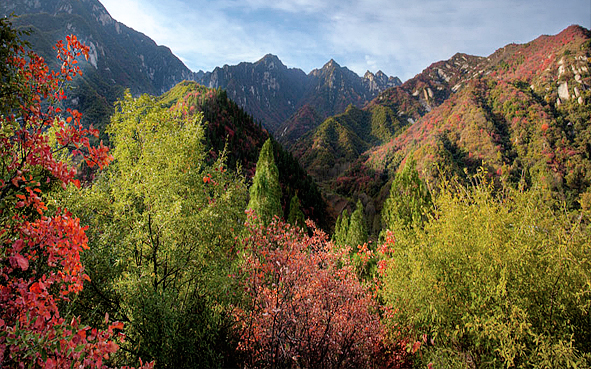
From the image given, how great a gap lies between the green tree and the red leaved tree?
906 mm

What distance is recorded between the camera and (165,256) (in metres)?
7.73

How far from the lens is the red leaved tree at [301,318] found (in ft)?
22.7

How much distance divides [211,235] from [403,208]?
12193 mm

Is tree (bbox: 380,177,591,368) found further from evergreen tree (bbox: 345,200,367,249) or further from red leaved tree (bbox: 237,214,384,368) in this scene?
evergreen tree (bbox: 345,200,367,249)

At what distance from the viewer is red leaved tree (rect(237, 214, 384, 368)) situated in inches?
272

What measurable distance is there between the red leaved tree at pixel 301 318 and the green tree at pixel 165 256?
906 millimetres

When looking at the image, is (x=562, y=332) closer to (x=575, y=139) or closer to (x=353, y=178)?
(x=575, y=139)

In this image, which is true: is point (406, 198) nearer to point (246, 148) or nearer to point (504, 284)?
point (504, 284)

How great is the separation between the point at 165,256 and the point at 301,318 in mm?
4528

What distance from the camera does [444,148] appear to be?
10744 cm

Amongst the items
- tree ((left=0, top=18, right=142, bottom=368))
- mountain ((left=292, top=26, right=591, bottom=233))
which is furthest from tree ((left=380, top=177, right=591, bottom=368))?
mountain ((left=292, top=26, right=591, bottom=233))

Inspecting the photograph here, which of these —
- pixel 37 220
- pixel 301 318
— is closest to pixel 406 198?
pixel 301 318

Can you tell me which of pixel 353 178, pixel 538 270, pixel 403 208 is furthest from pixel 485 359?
pixel 353 178

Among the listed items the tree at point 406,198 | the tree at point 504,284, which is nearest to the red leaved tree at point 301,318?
the tree at point 504,284
